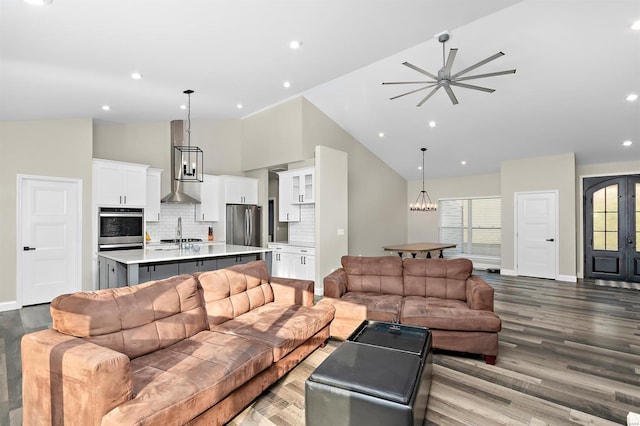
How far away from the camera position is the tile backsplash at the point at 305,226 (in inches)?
259

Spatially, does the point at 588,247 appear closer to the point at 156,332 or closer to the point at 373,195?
the point at 373,195

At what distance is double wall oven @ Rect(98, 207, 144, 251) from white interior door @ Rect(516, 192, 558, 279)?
8.34 meters

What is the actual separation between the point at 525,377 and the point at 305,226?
4618 millimetres

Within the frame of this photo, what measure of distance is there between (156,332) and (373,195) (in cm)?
674

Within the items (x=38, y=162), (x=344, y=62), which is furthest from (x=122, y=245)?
(x=344, y=62)

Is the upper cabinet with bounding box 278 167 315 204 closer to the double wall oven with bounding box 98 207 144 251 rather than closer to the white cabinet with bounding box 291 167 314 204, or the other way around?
the white cabinet with bounding box 291 167 314 204

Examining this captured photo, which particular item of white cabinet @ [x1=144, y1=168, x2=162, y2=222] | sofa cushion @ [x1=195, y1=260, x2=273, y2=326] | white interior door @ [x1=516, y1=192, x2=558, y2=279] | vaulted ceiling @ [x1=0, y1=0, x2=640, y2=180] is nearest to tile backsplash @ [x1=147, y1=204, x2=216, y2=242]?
white cabinet @ [x1=144, y1=168, x2=162, y2=222]

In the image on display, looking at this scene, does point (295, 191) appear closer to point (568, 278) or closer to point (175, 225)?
point (175, 225)

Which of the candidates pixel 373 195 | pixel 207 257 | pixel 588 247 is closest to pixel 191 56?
pixel 207 257

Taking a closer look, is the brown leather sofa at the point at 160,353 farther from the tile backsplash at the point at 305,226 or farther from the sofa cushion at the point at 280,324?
the tile backsplash at the point at 305,226

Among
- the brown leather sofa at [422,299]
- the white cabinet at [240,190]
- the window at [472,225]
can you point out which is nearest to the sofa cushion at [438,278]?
the brown leather sofa at [422,299]

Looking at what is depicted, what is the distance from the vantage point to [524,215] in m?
7.53

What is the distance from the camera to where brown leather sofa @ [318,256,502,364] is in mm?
3076

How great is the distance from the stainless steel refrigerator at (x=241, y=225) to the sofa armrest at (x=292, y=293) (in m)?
3.79
